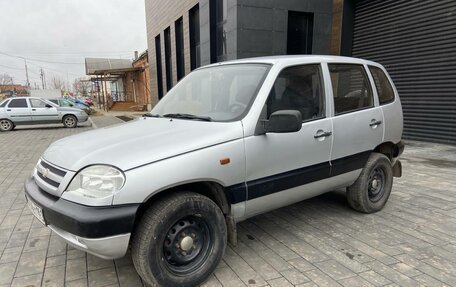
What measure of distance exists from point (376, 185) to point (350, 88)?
1.35 metres

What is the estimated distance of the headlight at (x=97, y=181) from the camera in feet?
7.22

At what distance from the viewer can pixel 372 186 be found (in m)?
4.13

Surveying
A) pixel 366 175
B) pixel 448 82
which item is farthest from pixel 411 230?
pixel 448 82

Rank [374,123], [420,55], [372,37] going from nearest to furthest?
[374,123]
[420,55]
[372,37]

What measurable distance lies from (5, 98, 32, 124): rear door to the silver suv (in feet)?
46.8

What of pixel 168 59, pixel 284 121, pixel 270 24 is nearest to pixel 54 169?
pixel 284 121

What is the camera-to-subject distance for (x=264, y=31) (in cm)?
1150

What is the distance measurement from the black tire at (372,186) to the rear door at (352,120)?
140 mm

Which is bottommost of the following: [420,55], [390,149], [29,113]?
[29,113]

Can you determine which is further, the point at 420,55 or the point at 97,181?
the point at 420,55

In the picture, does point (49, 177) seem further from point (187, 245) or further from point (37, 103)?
point (37, 103)

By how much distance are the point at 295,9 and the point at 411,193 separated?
894 centimetres

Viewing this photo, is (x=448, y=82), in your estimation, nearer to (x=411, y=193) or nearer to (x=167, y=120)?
(x=411, y=193)

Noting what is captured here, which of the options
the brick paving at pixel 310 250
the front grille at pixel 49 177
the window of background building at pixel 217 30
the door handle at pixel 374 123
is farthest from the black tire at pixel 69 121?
the door handle at pixel 374 123
